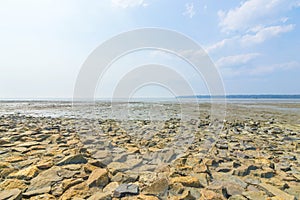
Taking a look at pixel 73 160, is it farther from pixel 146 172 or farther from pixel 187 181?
pixel 187 181

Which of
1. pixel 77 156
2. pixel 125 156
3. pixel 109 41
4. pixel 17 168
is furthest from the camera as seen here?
pixel 109 41

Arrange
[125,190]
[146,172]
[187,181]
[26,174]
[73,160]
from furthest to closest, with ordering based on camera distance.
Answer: [73,160] < [146,172] < [26,174] < [187,181] < [125,190]

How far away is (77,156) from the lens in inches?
170

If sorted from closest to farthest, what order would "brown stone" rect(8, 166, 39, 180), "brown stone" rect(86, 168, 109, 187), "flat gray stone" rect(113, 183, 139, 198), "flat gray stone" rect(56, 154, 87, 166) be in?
"flat gray stone" rect(113, 183, 139, 198) → "brown stone" rect(86, 168, 109, 187) → "brown stone" rect(8, 166, 39, 180) → "flat gray stone" rect(56, 154, 87, 166)

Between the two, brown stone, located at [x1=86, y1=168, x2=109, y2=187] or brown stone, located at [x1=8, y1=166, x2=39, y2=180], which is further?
brown stone, located at [x1=8, y1=166, x2=39, y2=180]

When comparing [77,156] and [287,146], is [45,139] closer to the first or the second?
[77,156]

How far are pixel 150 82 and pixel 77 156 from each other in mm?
8760

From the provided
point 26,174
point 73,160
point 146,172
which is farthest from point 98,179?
point 26,174

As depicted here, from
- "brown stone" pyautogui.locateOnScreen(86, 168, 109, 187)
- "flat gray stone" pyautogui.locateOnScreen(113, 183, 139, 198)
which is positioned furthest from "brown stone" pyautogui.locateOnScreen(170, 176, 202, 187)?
"brown stone" pyautogui.locateOnScreen(86, 168, 109, 187)

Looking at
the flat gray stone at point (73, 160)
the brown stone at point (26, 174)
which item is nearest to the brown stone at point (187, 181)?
the flat gray stone at point (73, 160)

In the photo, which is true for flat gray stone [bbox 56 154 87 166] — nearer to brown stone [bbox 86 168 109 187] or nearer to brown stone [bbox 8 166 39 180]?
brown stone [bbox 8 166 39 180]

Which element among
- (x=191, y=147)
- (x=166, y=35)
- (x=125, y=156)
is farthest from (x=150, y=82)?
(x=125, y=156)

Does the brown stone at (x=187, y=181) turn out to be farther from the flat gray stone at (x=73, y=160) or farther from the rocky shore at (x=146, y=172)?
the flat gray stone at (x=73, y=160)

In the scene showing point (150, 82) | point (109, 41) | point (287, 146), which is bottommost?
point (287, 146)
